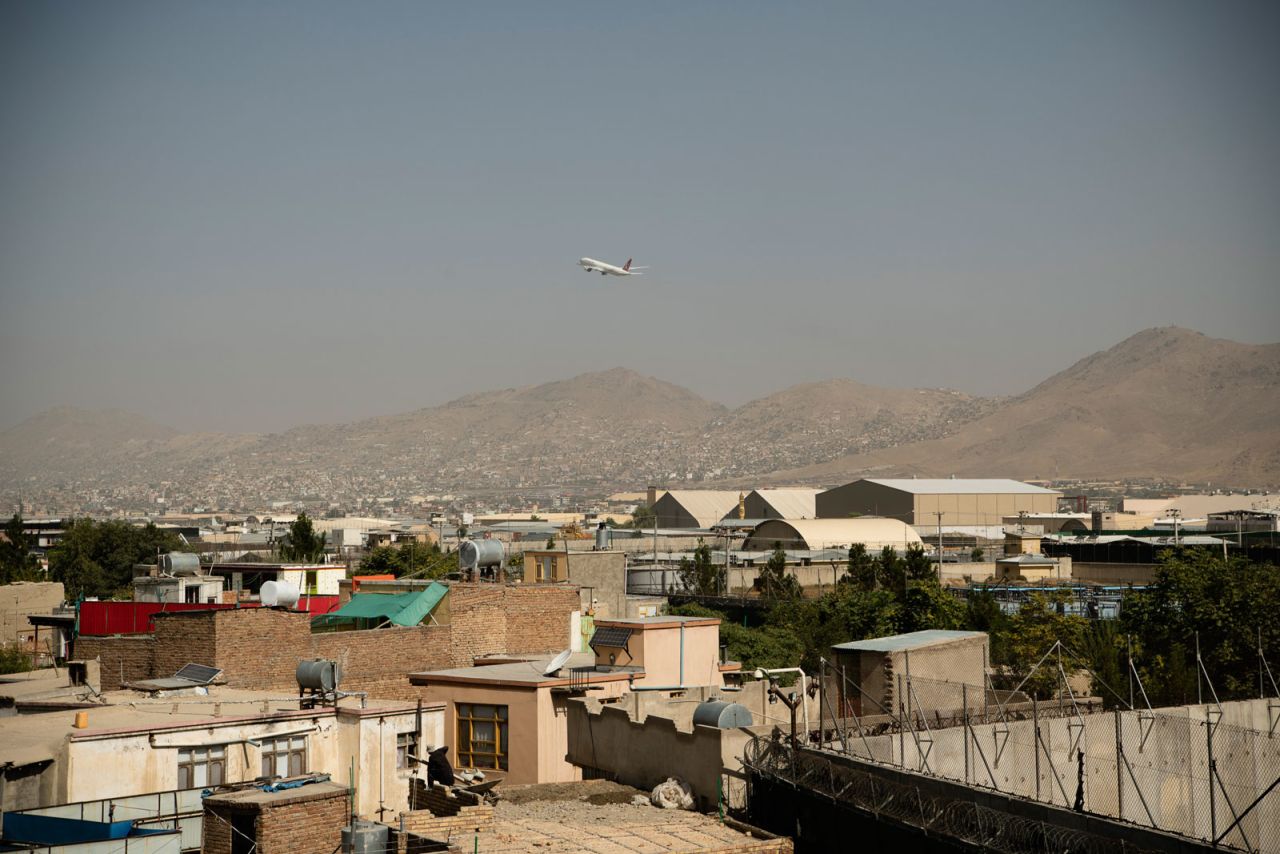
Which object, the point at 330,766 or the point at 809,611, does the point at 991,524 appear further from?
the point at 330,766

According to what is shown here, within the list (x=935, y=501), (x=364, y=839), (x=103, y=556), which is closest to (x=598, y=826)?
(x=364, y=839)

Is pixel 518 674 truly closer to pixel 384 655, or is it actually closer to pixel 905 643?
pixel 384 655

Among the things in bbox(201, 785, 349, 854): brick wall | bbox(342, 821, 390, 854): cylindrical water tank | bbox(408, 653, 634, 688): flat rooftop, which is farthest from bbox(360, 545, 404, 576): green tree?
bbox(342, 821, 390, 854): cylindrical water tank

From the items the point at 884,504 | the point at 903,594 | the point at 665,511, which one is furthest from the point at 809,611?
the point at 665,511

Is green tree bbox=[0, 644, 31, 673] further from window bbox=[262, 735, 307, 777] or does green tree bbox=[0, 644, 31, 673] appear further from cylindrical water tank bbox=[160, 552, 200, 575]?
window bbox=[262, 735, 307, 777]

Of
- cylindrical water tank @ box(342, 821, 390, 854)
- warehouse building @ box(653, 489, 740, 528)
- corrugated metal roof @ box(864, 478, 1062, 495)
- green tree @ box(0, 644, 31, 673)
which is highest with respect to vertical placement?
corrugated metal roof @ box(864, 478, 1062, 495)

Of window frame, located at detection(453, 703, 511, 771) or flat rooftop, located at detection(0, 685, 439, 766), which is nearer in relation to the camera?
flat rooftop, located at detection(0, 685, 439, 766)
